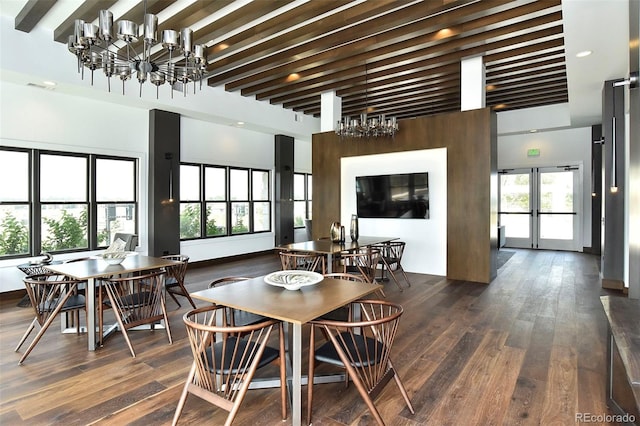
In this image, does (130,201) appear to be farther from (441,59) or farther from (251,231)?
(441,59)

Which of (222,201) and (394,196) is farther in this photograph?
(222,201)

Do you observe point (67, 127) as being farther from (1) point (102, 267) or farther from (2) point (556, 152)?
(2) point (556, 152)

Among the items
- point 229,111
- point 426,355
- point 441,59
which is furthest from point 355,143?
point 426,355

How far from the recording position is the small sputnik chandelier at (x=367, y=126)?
6.02 meters

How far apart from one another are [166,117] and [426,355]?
5.87 m

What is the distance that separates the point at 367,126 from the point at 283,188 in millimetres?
3645

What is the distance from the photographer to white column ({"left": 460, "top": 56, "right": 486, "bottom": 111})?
18.4 feet

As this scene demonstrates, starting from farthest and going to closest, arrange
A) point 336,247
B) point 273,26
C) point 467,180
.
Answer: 1. point 467,180
2. point 336,247
3. point 273,26

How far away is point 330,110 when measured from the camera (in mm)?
7438

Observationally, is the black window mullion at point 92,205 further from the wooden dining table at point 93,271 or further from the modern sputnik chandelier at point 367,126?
the modern sputnik chandelier at point 367,126

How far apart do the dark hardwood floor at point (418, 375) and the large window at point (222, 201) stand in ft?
10.6

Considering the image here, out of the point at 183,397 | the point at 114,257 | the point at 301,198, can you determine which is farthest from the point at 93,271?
the point at 301,198

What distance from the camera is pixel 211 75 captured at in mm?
6188

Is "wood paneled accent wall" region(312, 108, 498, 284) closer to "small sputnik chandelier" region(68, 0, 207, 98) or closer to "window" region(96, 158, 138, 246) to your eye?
"small sputnik chandelier" region(68, 0, 207, 98)
